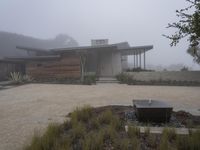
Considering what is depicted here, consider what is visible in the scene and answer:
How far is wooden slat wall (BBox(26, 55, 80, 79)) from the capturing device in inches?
748

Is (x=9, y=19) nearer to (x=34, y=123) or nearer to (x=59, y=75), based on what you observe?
(x=59, y=75)

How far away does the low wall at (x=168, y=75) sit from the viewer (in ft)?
59.8

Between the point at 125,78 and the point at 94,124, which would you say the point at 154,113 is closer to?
the point at 94,124

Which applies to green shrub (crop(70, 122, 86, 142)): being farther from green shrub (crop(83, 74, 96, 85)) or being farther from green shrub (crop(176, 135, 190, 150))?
green shrub (crop(83, 74, 96, 85))

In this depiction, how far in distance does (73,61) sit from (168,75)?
317 inches

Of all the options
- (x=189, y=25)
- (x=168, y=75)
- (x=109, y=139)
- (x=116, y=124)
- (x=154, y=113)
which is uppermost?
(x=189, y=25)

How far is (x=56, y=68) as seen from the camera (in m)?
19.4

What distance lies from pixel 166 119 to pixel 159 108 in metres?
0.35

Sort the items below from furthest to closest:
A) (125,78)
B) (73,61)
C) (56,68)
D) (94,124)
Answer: (56,68) → (73,61) → (125,78) → (94,124)

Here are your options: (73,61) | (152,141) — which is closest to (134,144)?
(152,141)

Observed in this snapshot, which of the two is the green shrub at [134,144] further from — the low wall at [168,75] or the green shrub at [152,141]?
the low wall at [168,75]

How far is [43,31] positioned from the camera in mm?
91750

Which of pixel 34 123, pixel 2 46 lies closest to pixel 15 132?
pixel 34 123

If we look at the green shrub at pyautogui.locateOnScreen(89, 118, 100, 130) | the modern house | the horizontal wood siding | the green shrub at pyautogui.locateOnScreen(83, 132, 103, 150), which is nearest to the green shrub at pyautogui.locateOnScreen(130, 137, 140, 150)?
the green shrub at pyautogui.locateOnScreen(83, 132, 103, 150)
